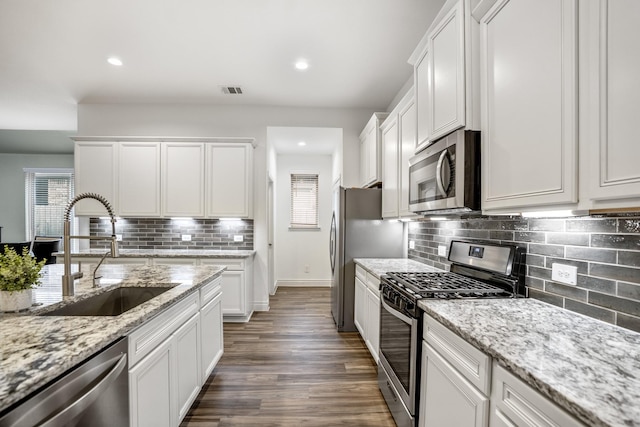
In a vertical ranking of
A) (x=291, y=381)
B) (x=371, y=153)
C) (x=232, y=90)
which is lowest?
(x=291, y=381)

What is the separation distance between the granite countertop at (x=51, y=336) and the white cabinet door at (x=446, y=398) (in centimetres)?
132

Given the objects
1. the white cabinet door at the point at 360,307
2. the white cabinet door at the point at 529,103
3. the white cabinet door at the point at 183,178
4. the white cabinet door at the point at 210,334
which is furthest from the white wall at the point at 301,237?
the white cabinet door at the point at 529,103

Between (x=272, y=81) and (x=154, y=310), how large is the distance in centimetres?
286

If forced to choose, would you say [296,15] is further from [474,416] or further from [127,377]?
[474,416]

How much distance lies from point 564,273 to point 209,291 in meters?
2.16

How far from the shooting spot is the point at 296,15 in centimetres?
227

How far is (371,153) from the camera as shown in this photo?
3.59 metres

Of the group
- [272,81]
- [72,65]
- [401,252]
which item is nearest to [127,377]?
[401,252]

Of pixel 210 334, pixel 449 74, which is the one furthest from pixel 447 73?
pixel 210 334

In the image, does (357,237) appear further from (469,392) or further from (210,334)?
(469,392)

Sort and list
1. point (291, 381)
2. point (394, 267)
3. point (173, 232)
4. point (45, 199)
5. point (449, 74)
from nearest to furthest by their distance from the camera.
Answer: point (449, 74)
point (291, 381)
point (394, 267)
point (173, 232)
point (45, 199)

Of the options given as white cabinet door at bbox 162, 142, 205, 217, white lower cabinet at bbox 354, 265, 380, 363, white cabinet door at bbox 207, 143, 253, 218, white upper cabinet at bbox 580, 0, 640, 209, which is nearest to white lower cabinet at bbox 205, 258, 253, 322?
white cabinet door at bbox 207, 143, 253, 218

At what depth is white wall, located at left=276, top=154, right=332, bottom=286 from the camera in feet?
18.8

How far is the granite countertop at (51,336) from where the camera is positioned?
75 centimetres
